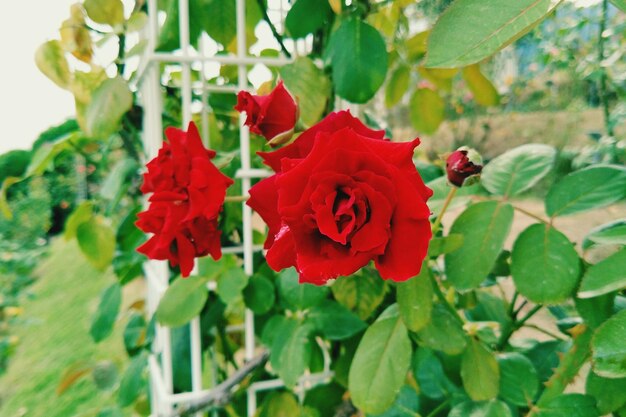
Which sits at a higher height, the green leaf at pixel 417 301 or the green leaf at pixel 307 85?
the green leaf at pixel 307 85

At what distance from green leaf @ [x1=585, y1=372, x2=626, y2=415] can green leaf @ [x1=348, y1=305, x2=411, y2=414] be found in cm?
21

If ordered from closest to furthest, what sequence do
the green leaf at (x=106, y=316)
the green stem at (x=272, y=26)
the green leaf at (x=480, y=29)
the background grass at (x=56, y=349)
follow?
the green leaf at (x=480, y=29), the green stem at (x=272, y=26), the green leaf at (x=106, y=316), the background grass at (x=56, y=349)

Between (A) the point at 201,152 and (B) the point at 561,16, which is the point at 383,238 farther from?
(B) the point at 561,16

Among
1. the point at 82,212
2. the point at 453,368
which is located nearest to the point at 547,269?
the point at 453,368

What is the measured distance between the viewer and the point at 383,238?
0.42 metres

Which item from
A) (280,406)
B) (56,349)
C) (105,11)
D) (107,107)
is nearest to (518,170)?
(280,406)

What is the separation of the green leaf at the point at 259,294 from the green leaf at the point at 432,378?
24cm

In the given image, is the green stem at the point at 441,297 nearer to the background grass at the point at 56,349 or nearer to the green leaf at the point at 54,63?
the green leaf at the point at 54,63

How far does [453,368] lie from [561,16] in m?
1.36

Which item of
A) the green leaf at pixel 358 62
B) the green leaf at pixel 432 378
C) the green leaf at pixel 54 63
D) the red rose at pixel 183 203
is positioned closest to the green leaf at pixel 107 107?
the green leaf at pixel 54 63

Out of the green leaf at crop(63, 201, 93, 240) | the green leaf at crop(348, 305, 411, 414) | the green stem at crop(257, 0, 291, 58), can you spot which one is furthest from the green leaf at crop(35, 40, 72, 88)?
the green leaf at crop(348, 305, 411, 414)

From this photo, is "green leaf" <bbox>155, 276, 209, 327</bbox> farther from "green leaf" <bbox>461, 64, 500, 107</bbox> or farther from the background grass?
"green leaf" <bbox>461, 64, 500, 107</bbox>

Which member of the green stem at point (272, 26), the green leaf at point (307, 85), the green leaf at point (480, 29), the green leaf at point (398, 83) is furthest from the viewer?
the green leaf at point (398, 83)

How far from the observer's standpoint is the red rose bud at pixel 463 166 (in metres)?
0.54
